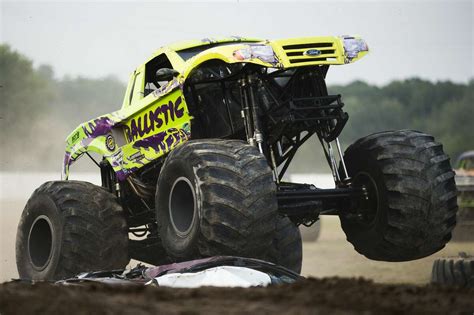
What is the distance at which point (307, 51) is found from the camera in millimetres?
9938

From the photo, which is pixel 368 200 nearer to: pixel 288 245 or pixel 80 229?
pixel 288 245

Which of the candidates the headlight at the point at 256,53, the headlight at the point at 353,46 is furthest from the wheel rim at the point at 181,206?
the headlight at the point at 353,46

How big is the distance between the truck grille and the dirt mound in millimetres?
3527

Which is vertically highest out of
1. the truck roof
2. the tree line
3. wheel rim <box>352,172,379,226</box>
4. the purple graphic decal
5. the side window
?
the tree line

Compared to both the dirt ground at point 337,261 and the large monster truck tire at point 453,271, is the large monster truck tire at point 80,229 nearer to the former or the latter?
the dirt ground at point 337,261

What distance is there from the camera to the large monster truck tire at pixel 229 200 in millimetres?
9062

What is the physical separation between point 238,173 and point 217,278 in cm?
152

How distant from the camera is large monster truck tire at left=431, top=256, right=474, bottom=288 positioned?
12470 mm

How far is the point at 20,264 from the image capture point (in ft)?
40.5

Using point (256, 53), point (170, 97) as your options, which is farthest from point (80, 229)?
point (256, 53)

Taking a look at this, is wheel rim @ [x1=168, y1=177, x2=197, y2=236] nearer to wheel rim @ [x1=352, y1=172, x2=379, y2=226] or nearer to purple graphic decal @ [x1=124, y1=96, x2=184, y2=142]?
purple graphic decal @ [x1=124, y1=96, x2=184, y2=142]

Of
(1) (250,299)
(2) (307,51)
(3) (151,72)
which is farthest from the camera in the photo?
(3) (151,72)

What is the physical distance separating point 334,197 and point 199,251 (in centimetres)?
169

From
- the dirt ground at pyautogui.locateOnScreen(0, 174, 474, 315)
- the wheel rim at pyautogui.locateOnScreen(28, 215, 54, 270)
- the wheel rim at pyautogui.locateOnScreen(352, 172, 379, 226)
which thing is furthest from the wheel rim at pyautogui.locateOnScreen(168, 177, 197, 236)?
the dirt ground at pyautogui.locateOnScreen(0, 174, 474, 315)
